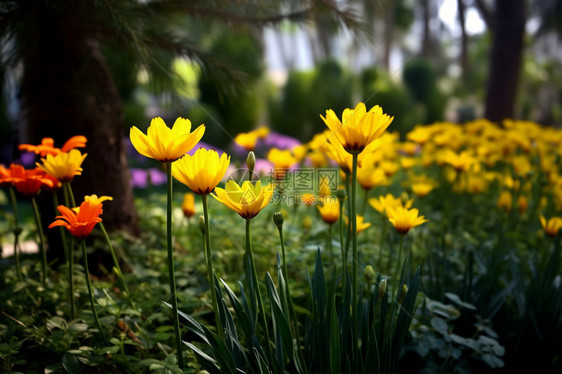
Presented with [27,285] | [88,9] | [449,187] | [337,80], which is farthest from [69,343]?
[337,80]

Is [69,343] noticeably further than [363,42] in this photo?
No

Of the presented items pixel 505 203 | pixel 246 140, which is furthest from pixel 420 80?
pixel 246 140

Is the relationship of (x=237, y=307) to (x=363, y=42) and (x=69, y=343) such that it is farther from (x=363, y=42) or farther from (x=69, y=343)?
(x=363, y=42)

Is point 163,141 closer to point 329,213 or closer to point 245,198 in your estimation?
point 245,198

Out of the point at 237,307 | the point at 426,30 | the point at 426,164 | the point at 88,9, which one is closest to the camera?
the point at 237,307

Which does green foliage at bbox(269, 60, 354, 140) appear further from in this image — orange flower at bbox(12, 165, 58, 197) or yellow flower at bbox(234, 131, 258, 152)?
orange flower at bbox(12, 165, 58, 197)

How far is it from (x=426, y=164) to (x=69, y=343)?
2.19 meters

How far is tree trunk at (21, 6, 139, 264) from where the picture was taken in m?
1.93

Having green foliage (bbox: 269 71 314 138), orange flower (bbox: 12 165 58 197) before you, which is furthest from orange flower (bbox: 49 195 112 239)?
green foliage (bbox: 269 71 314 138)

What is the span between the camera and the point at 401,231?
1.30 metres

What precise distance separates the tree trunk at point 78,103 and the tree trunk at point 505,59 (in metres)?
4.80

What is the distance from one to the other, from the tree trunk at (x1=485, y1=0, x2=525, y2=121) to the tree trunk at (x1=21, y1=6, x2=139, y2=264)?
4.80 metres

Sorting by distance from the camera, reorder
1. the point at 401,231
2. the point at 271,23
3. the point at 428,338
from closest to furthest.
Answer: the point at 401,231, the point at 428,338, the point at 271,23

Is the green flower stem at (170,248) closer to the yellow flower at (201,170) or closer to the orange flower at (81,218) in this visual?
the yellow flower at (201,170)
